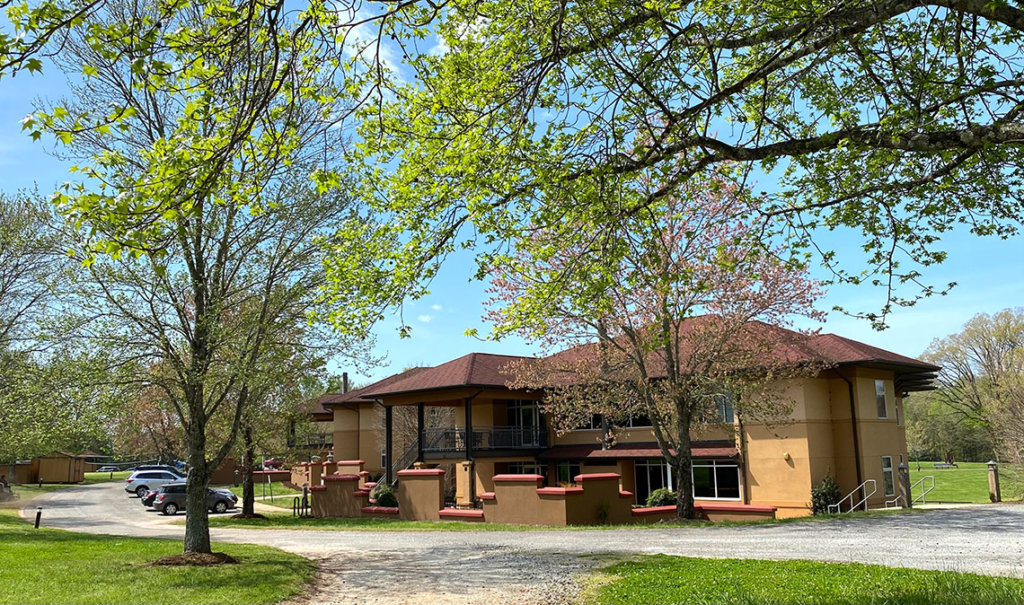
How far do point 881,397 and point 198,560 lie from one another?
2543cm

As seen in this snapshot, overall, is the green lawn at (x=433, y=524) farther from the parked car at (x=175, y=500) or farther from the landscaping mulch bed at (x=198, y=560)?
the landscaping mulch bed at (x=198, y=560)

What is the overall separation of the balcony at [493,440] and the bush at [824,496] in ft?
40.1

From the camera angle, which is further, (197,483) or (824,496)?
(824,496)

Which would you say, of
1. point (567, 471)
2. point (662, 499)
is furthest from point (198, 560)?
point (567, 471)

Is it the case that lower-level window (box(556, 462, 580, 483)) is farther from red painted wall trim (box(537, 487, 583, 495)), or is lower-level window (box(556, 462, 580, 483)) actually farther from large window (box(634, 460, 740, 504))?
red painted wall trim (box(537, 487, 583, 495))

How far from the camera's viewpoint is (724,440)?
29500mm

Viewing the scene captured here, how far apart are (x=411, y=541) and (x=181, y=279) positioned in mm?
7841

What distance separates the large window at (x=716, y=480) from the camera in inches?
1144

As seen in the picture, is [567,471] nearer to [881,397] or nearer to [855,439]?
[855,439]

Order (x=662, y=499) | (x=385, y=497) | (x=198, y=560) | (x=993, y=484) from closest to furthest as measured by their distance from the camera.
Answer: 1. (x=198, y=560)
2. (x=662, y=499)
3. (x=385, y=497)
4. (x=993, y=484)

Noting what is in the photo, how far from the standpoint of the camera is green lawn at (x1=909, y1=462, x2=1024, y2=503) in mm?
33156

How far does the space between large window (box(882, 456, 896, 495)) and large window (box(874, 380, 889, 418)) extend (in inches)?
Result: 65.6

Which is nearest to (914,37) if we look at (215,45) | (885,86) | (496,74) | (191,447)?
(885,86)

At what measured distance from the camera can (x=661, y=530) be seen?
61.9ft
